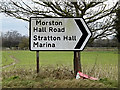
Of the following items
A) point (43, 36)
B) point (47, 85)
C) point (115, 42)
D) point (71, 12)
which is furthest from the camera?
point (115, 42)

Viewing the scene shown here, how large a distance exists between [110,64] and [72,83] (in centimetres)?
239

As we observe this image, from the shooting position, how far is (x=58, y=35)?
13.0ft

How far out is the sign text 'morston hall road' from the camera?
13.0 feet

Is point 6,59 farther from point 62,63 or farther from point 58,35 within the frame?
point 58,35

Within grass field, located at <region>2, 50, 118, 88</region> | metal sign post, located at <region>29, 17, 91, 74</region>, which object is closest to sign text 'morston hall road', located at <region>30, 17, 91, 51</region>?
metal sign post, located at <region>29, 17, 91, 74</region>

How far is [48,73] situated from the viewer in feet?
14.1

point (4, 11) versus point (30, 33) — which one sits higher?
point (4, 11)

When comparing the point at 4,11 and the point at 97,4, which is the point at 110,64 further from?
the point at 4,11

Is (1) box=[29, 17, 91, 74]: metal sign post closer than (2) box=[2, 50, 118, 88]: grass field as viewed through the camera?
Yes

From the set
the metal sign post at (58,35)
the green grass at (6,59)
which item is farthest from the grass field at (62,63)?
the metal sign post at (58,35)

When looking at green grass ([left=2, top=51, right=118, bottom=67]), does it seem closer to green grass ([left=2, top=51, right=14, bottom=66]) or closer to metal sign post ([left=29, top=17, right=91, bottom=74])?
green grass ([left=2, top=51, right=14, bottom=66])

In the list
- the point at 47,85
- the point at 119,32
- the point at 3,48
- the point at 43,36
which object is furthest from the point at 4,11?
the point at 119,32

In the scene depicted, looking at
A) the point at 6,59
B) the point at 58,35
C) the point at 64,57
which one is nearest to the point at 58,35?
the point at 58,35

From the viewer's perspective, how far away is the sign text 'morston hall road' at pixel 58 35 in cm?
396
